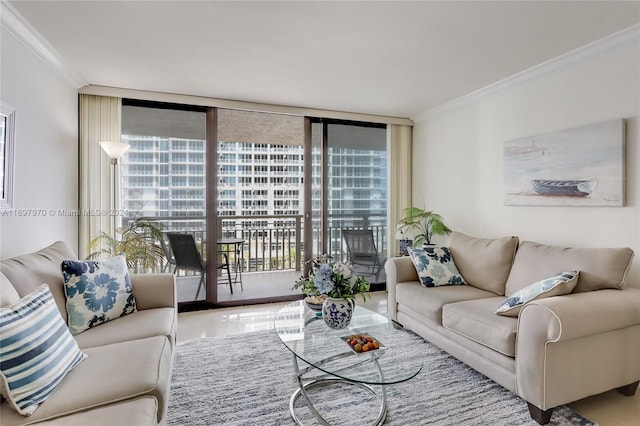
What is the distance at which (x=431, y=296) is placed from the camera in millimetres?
2768

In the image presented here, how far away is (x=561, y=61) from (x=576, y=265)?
1.63 metres

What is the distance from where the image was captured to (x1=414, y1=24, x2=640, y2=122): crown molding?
7.63 feet

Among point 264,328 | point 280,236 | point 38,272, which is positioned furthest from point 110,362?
point 280,236

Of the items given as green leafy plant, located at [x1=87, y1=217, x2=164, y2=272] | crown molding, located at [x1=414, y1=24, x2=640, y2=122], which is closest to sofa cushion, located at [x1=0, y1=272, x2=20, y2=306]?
green leafy plant, located at [x1=87, y1=217, x2=164, y2=272]

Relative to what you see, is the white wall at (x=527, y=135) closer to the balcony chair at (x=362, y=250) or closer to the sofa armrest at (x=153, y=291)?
the balcony chair at (x=362, y=250)

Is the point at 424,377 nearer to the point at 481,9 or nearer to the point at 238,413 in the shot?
the point at 238,413

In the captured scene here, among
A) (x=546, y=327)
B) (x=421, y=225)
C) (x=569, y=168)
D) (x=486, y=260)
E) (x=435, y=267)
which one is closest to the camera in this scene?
(x=546, y=327)

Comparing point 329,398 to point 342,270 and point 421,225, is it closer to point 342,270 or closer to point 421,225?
point 342,270

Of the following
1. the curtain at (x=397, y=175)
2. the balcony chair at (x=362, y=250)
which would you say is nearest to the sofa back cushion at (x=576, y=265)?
the curtain at (x=397, y=175)

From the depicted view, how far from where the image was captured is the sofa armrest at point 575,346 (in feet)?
5.97

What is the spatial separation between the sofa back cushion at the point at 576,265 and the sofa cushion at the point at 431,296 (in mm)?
304

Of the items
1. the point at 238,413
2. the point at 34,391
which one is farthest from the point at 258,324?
the point at 34,391

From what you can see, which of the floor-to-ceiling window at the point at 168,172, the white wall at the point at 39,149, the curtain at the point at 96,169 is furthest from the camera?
the floor-to-ceiling window at the point at 168,172

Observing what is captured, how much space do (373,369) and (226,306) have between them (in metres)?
2.65
